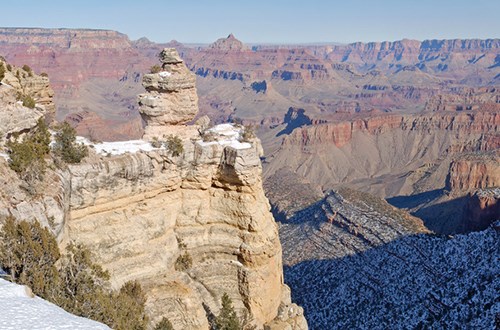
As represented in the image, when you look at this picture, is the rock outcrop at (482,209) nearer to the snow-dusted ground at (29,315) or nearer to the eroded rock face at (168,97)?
the eroded rock face at (168,97)

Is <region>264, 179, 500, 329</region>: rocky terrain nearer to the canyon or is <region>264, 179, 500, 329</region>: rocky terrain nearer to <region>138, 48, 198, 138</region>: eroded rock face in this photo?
the canyon

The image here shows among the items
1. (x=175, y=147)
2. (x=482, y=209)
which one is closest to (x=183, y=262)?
(x=175, y=147)

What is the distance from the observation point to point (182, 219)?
21969 mm

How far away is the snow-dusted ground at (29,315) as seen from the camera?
30.0ft

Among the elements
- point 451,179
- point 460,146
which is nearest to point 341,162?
point 460,146

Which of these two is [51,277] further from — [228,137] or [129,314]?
[228,137]

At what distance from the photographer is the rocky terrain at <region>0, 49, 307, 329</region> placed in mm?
19031

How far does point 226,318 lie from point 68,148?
9.16 m

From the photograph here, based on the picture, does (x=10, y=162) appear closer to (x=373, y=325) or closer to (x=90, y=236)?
(x=90, y=236)

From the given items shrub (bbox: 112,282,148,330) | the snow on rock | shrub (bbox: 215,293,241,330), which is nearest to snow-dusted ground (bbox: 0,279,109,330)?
shrub (bbox: 112,282,148,330)

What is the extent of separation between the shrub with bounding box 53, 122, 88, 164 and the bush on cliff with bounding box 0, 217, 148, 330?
13.8ft

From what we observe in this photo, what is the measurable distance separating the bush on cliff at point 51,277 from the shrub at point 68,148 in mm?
4202

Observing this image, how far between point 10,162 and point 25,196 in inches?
71.6

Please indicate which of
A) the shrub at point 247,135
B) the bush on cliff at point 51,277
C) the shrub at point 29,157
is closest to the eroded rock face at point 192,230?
the shrub at point 247,135
